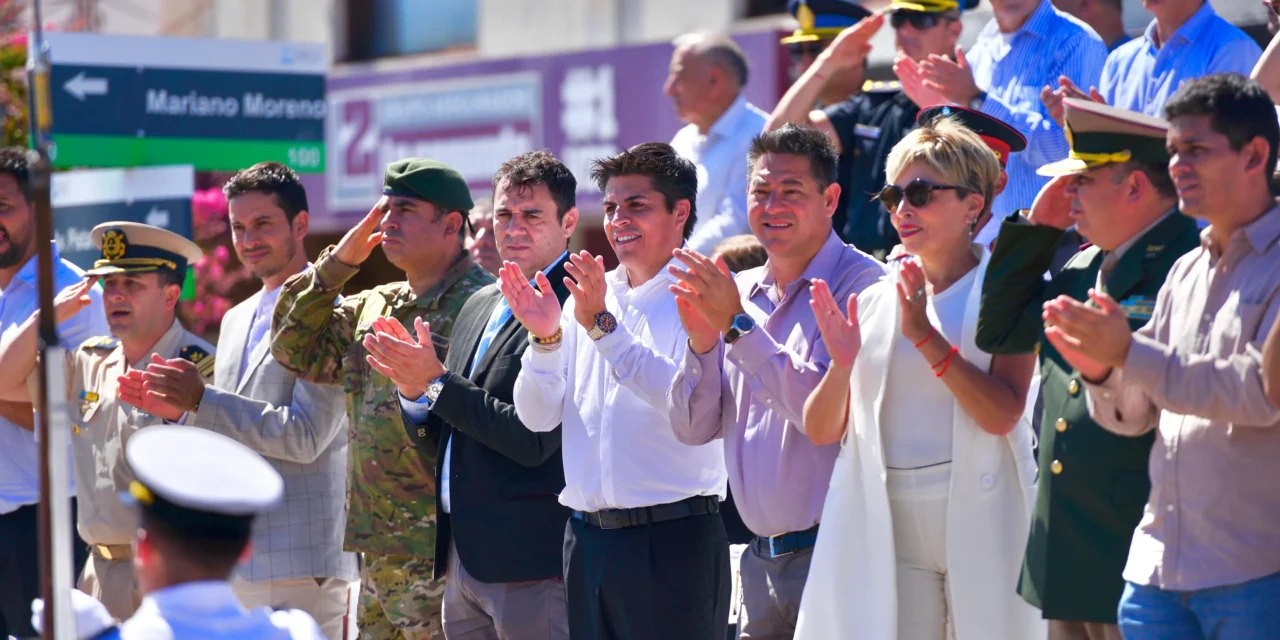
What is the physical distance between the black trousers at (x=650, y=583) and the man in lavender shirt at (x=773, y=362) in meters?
0.17

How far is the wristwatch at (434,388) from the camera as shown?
535 centimetres

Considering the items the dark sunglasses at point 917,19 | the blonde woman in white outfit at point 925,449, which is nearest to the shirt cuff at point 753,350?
the blonde woman in white outfit at point 925,449

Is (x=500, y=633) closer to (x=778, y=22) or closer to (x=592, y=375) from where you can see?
(x=592, y=375)

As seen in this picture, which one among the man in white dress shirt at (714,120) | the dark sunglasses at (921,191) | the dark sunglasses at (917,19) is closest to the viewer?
the dark sunglasses at (921,191)

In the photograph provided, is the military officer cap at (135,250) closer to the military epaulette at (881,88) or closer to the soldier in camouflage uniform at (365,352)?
the soldier in camouflage uniform at (365,352)

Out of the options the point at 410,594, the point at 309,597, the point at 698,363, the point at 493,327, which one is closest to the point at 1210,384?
the point at 698,363

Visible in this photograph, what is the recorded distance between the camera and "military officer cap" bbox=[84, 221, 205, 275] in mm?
6621

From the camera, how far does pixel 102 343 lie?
6.82 metres

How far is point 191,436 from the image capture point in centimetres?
341

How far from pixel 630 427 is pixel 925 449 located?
3.40 feet

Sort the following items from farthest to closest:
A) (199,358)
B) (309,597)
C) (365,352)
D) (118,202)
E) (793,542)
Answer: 1. (118,202)
2. (199,358)
3. (309,597)
4. (365,352)
5. (793,542)

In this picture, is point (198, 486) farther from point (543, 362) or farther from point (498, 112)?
point (498, 112)

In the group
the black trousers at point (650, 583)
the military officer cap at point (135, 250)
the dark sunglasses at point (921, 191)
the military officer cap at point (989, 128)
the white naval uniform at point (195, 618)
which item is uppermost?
the military officer cap at point (989, 128)

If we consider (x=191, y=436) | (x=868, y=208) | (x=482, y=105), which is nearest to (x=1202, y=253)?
(x=191, y=436)
